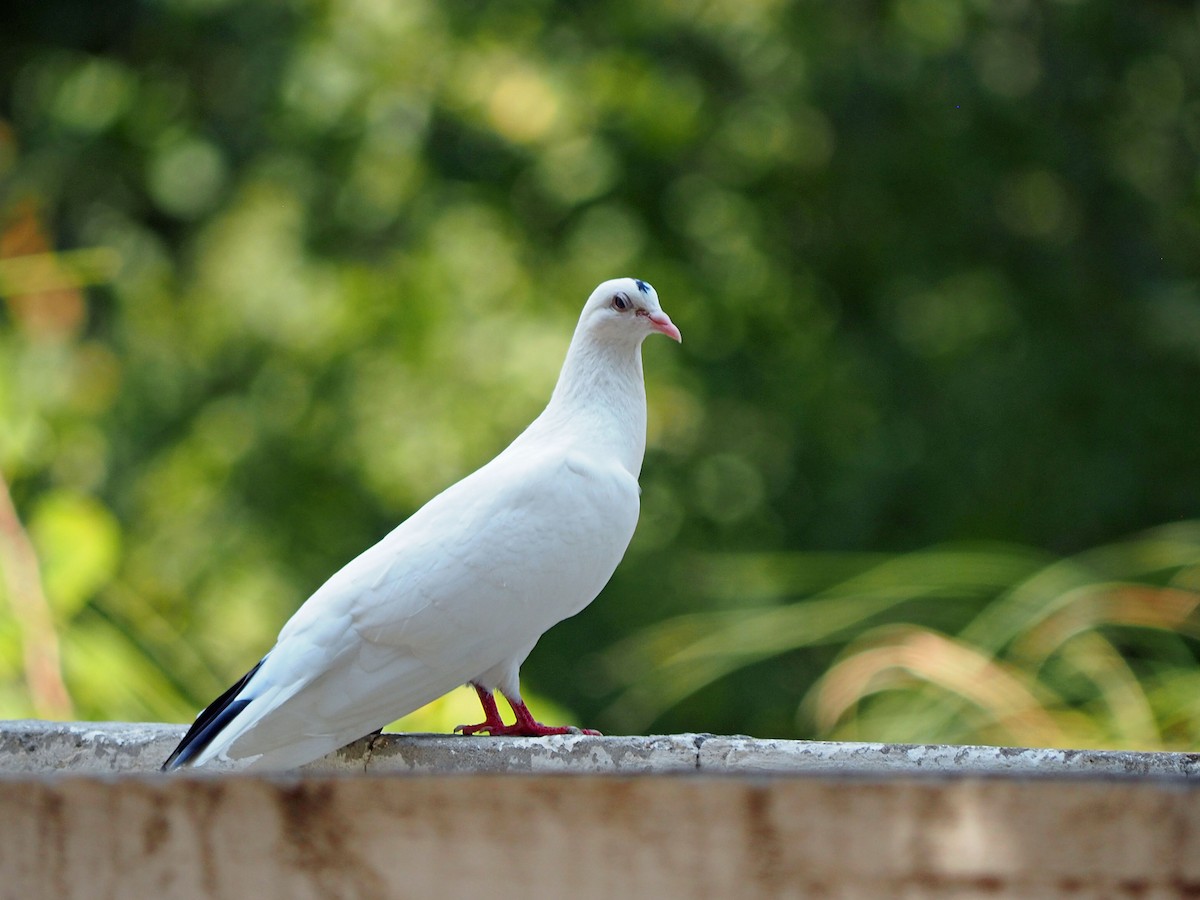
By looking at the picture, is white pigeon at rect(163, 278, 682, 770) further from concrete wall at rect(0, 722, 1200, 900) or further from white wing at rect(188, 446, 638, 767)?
concrete wall at rect(0, 722, 1200, 900)

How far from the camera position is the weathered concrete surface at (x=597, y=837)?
0.86 m

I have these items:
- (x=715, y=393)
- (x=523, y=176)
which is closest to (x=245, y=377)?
(x=523, y=176)

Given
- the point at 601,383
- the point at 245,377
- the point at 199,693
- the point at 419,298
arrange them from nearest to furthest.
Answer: the point at 601,383
the point at 199,693
the point at 419,298
the point at 245,377

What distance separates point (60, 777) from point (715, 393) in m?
5.57

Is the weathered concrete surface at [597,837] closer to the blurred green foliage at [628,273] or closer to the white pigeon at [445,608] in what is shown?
the white pigeon at [445,608]

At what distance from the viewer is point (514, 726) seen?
90.0 inches

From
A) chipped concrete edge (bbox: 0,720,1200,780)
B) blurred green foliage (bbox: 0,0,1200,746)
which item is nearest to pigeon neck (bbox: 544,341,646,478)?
chipped concrete edge (bbox: 0,720,1200,780)

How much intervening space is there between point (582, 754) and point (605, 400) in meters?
0.86

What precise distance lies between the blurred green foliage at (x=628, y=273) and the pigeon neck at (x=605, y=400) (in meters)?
2.98

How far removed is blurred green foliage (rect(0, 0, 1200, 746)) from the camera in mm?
6090

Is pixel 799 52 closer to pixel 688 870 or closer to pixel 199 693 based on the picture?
pixel 199 693

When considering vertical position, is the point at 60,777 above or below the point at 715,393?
above

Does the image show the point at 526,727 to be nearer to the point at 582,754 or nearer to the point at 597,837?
the point at 582,754

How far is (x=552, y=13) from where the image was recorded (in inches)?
269
